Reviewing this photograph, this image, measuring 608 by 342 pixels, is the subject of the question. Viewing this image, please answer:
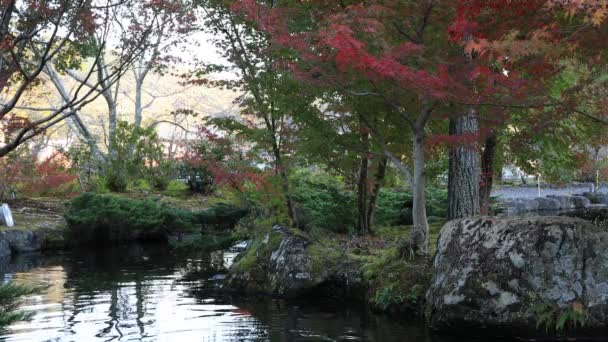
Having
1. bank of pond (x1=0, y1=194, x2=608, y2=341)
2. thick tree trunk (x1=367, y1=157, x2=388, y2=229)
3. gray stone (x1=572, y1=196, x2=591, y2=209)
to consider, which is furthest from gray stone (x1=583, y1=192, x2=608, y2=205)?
bank of pond (x1=0, y1=194, x2=608, y2=341)

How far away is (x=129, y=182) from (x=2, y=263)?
25.5 feet

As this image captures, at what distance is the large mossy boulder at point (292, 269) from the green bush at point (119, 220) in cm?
581

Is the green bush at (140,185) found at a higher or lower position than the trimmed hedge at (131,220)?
higher

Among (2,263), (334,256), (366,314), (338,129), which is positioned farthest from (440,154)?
(2,263)

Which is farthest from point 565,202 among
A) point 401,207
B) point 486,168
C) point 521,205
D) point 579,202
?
point 486,168

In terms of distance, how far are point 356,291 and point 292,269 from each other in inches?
34.3

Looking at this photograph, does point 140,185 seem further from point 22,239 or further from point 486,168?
point 486,168

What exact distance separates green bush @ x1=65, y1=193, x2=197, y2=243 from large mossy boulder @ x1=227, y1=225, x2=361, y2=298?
5.81 m

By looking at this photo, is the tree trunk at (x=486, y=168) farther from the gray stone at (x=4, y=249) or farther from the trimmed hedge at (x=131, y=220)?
the gray stone at (x=4, y=249)

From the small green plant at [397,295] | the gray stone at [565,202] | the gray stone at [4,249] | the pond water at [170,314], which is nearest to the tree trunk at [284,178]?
the pond water at [170,314]

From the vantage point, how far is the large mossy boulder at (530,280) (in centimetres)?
556

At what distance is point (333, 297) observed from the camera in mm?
7691

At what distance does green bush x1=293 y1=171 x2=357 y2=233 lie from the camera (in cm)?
1164

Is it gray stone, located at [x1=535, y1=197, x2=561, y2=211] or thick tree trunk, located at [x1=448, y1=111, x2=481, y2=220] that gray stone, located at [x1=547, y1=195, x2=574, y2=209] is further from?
thick tree trunk, located at [x1=448, y1=111, x2=481, y2=220]
